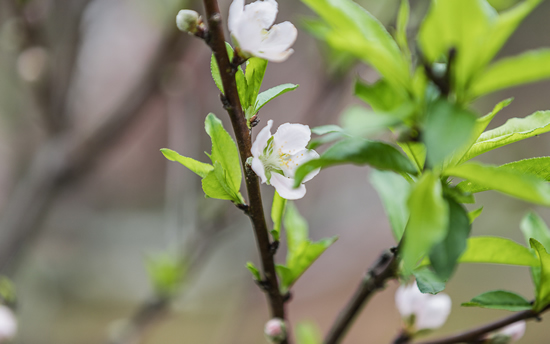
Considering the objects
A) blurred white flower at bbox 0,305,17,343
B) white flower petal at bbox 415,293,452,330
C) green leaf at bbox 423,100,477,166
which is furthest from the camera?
blurred white flower at bbox 0,305,17,343

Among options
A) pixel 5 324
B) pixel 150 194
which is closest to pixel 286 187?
pixel 5 324

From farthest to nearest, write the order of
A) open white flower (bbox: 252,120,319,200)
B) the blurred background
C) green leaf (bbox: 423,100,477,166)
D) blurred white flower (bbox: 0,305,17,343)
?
1. the blurred background
2. blurred white flower (bbox: 0,305,17,343)
3. open white flower (bbox: 252,120,319,200)
4. green leaf (bbox: 423,100,477,166)

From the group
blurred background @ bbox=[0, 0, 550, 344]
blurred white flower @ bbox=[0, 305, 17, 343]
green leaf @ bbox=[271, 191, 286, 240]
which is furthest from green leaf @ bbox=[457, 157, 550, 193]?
blurred background @ bbox=[0, 0, 550, 344]

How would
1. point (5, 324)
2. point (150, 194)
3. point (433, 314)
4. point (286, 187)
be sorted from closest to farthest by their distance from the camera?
point (286, 187) < point (433, 314) < point (5, 324) < point (150, 194)

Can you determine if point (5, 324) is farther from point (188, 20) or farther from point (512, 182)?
point (512, 182)

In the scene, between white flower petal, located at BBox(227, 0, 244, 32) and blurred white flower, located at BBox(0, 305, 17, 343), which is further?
blurred white flower, located at BBox(0, 305, 17, 343)

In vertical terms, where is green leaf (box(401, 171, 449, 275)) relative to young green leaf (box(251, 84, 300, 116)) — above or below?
below

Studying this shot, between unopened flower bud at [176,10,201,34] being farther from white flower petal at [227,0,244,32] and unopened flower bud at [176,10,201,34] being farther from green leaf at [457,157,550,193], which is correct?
green leaf at [457,157,550,193]
